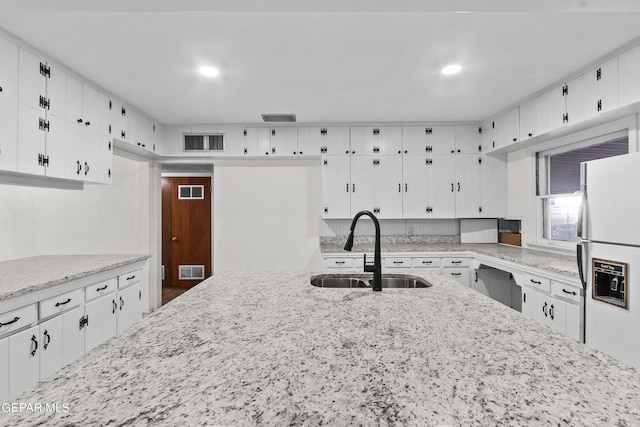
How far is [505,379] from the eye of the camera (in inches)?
27.2

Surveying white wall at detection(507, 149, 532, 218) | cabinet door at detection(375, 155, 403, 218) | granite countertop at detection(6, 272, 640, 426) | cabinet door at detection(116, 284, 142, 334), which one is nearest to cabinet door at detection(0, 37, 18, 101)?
cabinet door at detection(116, 284, 142, 334)

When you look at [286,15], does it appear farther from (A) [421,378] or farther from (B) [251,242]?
(B) [251,242]

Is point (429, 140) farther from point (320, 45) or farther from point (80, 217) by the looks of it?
point (80, 217)

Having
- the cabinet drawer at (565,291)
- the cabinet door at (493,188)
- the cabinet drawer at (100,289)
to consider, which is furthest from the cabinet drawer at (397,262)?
the cabinet drawer at (100,289)

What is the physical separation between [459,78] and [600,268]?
72.4 inches

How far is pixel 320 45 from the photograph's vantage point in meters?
2.18

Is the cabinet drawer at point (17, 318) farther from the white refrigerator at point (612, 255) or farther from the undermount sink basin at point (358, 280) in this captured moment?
the white refrigerator at point (612, 255)

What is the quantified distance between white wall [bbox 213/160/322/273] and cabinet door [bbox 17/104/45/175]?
7.18 feet

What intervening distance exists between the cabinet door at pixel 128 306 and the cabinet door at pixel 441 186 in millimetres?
3581

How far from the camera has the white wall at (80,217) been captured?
267cm

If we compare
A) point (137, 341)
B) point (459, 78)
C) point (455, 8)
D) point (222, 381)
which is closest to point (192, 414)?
point (222, 381)


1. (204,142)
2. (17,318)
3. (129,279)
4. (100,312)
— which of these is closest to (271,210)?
(204,142)

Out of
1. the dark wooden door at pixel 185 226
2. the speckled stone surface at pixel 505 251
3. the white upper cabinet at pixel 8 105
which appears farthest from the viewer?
the dark wooden door at pixel 185 226

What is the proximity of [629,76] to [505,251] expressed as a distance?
196 centimetres
